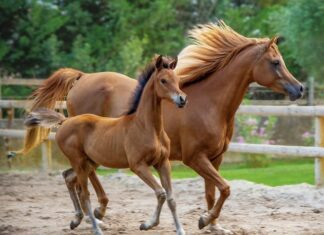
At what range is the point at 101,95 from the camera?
8.27 metres

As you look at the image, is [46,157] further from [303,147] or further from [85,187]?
[85,187]

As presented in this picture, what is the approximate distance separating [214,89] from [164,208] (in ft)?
6.23

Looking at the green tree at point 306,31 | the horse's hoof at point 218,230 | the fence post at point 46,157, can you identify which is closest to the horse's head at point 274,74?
the horse's hoof at point 218,230

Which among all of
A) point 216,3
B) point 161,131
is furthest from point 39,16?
point 161,131

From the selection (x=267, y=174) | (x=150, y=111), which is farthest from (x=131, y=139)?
(x=267, y=174)

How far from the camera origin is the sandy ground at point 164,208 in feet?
23.6

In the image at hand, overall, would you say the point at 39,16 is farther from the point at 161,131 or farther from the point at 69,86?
the point at 161,131

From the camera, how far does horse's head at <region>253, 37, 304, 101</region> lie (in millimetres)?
6984

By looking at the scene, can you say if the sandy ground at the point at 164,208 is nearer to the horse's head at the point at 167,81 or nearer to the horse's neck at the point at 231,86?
the horse's neck at the point at 231,86

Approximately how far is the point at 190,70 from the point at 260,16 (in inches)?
545

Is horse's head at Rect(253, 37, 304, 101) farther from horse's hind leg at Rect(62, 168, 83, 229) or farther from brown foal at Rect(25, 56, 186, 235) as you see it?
horse's hind leg at Rect(62, 168, 83, 229)

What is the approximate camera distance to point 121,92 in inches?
322

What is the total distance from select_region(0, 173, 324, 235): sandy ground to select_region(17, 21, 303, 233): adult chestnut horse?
0.63 metres

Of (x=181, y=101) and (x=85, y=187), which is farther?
(x=85, y=187)
